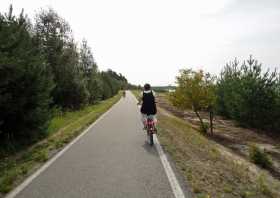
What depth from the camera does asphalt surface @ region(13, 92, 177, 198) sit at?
5637 millimetres

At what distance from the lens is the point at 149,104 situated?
37.2ft

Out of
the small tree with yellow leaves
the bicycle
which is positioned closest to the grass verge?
the bicycle

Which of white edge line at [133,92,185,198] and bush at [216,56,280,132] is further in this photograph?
bush at [216,56,280,132]

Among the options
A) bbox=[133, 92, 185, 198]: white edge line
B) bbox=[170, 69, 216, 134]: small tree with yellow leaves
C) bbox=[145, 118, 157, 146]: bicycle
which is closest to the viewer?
bbox=[133, 92, 185, 198]: white edge line

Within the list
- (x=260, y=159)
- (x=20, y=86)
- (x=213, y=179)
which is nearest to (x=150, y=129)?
(x=213, y=179)

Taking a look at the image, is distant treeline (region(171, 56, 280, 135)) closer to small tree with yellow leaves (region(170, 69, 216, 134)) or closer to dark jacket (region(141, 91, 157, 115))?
small tree with yellow leaves (region(170, 69, 216, 134))

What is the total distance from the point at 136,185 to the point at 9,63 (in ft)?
17.9

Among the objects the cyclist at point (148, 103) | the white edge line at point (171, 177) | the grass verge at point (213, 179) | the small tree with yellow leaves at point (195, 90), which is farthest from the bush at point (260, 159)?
the small tree with yellow leaves at point (195, 90)

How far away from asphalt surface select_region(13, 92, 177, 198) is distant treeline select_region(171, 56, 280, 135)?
38.5ft

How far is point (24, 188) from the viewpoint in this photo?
5.95 m

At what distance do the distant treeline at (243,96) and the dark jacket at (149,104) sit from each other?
417 inches

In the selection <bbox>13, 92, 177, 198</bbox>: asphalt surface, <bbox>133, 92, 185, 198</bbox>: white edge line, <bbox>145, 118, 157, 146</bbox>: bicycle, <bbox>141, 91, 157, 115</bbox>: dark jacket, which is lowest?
<bbox>133, 92, 185, 198</bbox>: white edge line

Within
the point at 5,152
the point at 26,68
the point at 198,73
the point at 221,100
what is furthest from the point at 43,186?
the point at 221,100

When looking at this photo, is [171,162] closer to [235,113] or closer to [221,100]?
[235,113]
